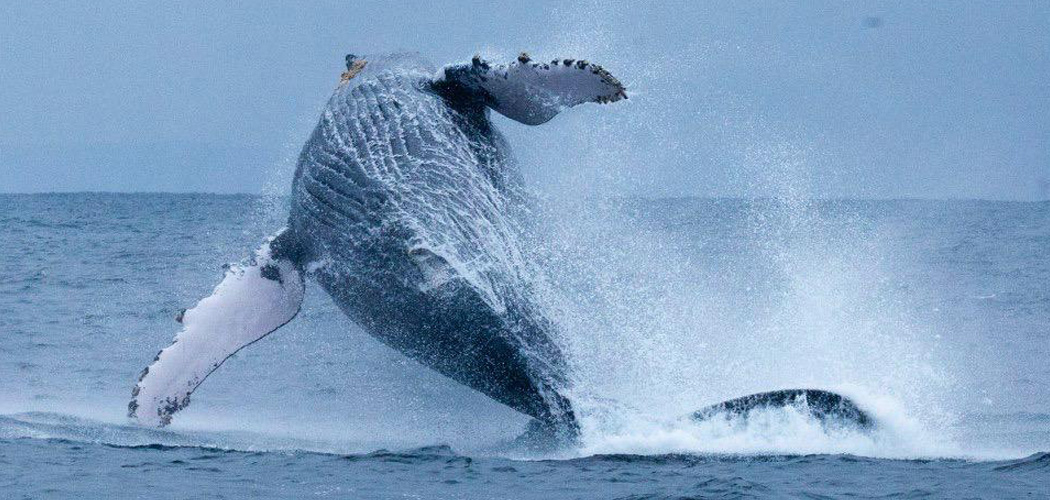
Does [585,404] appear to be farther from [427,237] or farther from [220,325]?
[220,325]

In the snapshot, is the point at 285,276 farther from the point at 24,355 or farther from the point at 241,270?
the point at 24,355

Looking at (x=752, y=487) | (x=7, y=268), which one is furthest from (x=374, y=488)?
(x=7, y=268)

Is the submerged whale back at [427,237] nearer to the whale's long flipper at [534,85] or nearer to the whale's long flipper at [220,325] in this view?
the whale's long flipper at [534,85]

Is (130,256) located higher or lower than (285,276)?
higher

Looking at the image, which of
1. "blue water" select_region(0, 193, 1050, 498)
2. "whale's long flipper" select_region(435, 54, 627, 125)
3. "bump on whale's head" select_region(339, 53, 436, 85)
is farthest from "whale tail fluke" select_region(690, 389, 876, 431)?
"bump on whale's head" select_region(339, 53, 436, 85)

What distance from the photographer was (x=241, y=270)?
10.5 meters

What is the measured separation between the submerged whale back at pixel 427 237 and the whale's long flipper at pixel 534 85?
25 centimetres

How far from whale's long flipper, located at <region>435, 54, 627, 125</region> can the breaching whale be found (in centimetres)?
1

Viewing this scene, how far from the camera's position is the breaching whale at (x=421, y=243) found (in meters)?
8.94

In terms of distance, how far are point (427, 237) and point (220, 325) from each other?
2373 millimetres

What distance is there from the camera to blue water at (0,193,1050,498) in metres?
7.99

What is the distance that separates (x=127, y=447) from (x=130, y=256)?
101 ft

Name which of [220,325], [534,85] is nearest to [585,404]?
[534,85]

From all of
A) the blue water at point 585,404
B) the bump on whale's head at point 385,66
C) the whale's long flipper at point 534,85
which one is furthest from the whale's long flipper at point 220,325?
the whale's long flipper at point 534,85
